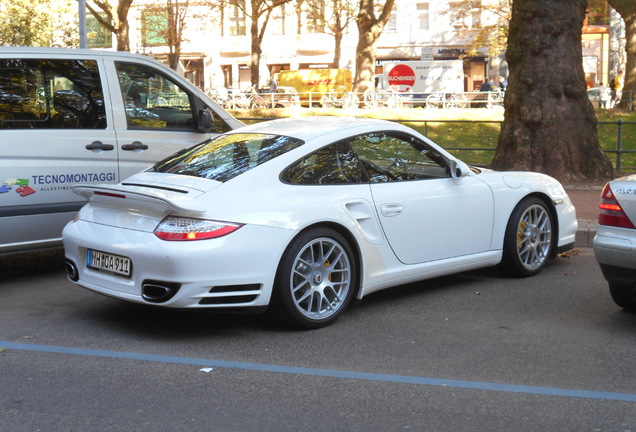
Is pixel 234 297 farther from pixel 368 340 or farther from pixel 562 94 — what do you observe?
pixel 562 94

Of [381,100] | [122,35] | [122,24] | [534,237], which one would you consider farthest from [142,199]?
[122,24]

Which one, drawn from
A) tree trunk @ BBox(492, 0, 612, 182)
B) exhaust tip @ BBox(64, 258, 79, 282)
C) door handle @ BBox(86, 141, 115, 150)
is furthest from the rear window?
tree trunk @ BBox(492, 0, 612, 182)

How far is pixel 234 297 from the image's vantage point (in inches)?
218

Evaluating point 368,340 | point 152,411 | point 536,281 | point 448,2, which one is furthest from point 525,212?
point 448,2

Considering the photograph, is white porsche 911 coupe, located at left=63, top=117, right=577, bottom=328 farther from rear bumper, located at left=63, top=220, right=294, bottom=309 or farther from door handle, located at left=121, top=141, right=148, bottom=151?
door handle, located at left=121, top=141, right=148, bottom=151

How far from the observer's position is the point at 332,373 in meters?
4.98

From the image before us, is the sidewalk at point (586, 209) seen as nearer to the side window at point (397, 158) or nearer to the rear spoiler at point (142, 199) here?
the side window at point (397, 158)

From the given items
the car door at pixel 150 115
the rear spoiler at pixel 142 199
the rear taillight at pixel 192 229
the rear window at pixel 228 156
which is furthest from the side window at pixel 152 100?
the rear taillight at pixel 192 229

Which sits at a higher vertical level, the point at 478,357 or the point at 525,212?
the point at 525,212

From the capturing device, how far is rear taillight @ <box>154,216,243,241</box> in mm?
5457

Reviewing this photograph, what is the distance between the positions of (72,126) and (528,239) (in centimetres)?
407

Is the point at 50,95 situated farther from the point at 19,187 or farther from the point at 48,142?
the point at 19,187

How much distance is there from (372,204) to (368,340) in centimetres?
107

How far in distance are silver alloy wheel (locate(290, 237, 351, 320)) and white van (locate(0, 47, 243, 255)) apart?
2.71m
